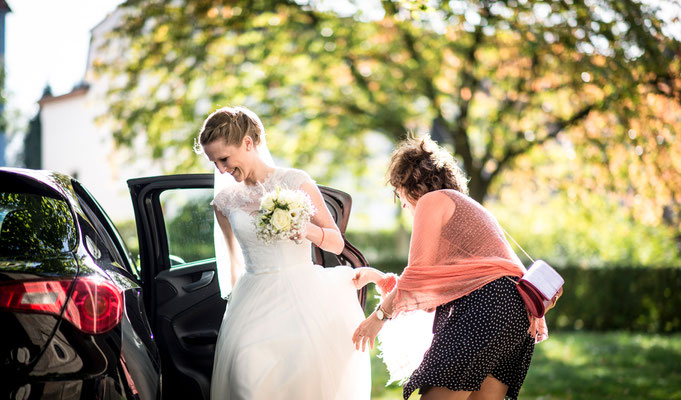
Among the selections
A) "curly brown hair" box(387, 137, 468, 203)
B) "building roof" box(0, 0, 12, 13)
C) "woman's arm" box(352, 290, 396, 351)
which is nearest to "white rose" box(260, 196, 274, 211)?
"curly brown hair" box(387, 137, 468, 203)

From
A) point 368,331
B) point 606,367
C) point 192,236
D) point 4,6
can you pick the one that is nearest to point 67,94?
point 4,6

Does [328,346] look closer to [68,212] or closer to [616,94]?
[68,212]

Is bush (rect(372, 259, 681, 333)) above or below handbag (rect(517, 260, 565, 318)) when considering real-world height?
below

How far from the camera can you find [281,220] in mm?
3721

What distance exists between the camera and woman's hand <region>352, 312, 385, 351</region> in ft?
12.3

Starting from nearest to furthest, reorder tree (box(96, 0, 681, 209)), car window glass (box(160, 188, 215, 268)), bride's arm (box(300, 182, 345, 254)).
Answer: bride's arm (box(300, 182, 345, 254)) → car window glass (box(160, 188, 215, 268)) → tree (box(96, 0, 681, 209))

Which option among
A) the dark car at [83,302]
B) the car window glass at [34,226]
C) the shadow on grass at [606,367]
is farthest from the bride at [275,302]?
the shadow on grass at [606,367]

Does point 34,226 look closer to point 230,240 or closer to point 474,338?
point 230,240

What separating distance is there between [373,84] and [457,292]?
11.9 metres

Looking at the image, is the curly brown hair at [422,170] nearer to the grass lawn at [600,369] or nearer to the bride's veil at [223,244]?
the bride's veil at [223,244]

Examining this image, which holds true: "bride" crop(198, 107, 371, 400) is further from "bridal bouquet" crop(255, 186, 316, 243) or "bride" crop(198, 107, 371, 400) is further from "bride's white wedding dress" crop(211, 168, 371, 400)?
"bridal bouquet" crop(255, 186, 316, 243)

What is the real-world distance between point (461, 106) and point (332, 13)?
3195mm

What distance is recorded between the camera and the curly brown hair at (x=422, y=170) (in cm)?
369

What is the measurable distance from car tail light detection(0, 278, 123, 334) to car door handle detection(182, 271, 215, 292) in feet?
4.20
